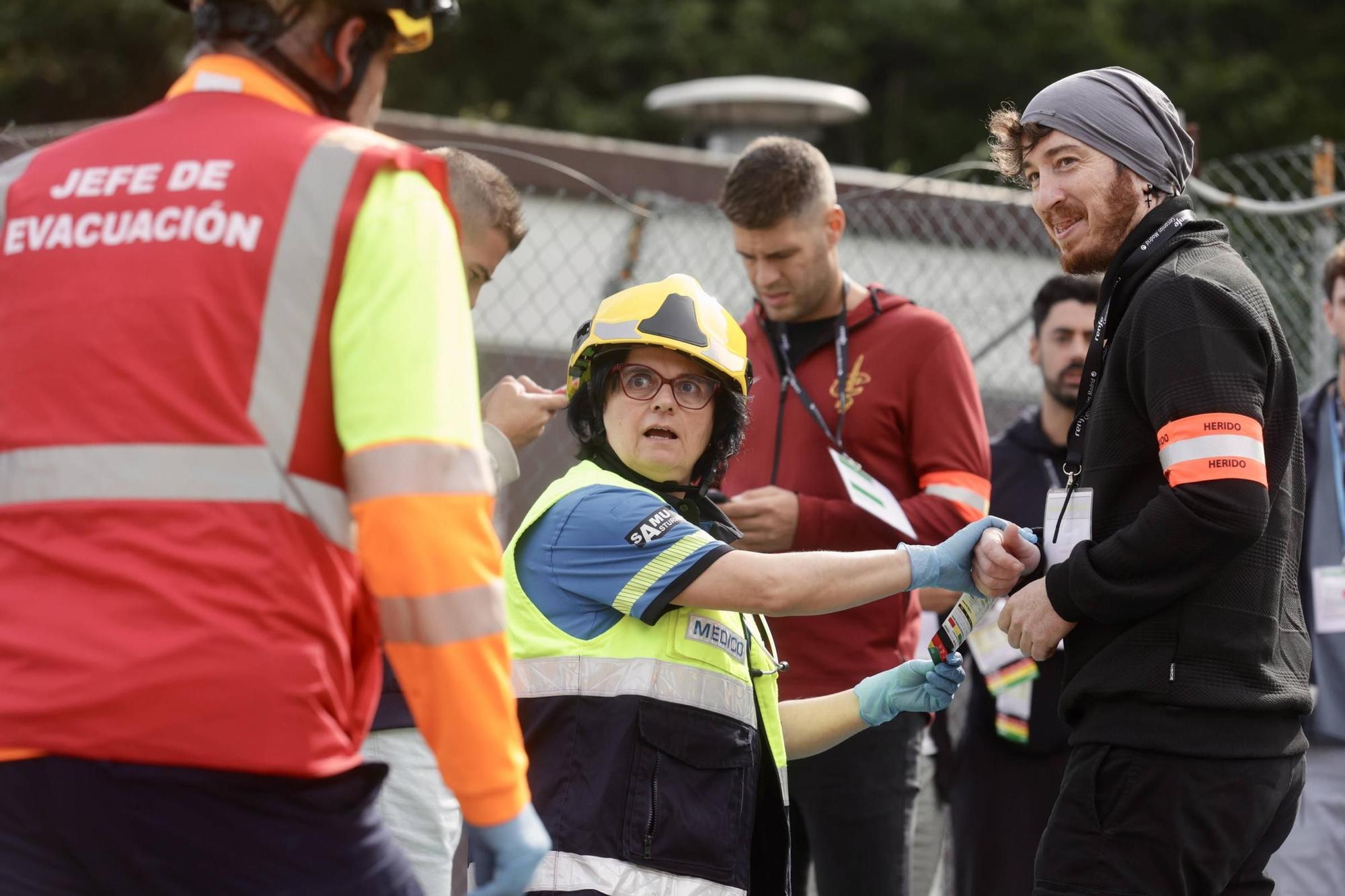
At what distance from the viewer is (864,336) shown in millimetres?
4387

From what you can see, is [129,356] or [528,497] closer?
[129,356]

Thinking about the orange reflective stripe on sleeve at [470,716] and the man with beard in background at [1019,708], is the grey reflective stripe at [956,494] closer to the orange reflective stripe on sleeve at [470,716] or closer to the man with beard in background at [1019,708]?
the man with beard in background at [1019,708]

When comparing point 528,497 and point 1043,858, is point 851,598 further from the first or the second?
point 528,497

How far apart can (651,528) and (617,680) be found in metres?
0.29

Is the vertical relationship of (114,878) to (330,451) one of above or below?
below

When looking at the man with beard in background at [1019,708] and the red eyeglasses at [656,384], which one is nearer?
the red eyeglasses at [656,384]

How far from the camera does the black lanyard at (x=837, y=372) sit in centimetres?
429

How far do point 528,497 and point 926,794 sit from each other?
202cm

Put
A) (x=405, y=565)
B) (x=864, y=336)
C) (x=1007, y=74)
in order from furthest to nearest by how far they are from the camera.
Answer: (x=1007, y=74) → (x=864, y=336) → (x=405, y=565)

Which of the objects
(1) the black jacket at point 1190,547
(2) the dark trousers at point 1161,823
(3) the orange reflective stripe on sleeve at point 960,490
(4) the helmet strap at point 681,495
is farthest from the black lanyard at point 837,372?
(2) the dark trousers at point 1161,823

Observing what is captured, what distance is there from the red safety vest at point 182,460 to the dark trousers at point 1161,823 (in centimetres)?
151

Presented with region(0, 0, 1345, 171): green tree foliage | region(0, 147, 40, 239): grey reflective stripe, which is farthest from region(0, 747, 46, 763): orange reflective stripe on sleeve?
region(0, 0, 1345, 171): green tree foliage

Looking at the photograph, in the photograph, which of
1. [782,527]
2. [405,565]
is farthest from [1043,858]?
[405,565]

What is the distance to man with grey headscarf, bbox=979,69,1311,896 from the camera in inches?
111
